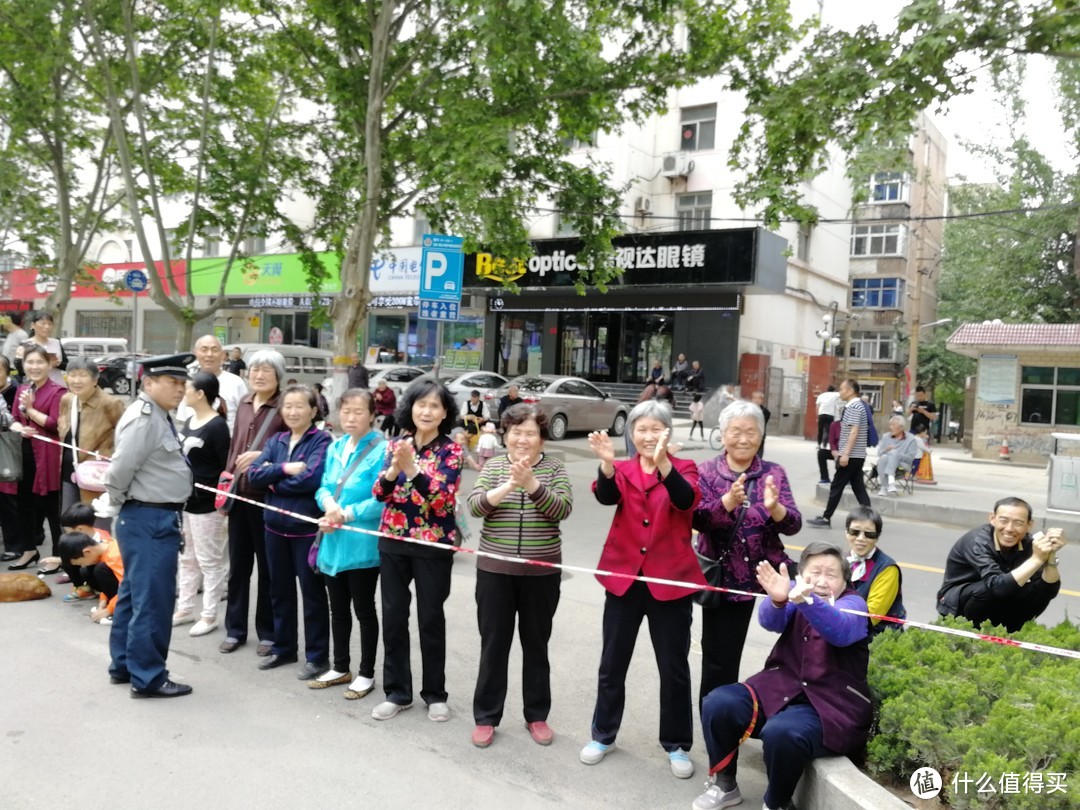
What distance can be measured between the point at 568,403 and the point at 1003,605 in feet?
50.0

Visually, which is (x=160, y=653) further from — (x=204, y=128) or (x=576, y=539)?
(x=204, y=128)

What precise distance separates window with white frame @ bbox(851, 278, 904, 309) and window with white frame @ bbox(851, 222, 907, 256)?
4.24 feet

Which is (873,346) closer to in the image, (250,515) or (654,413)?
(250,515)

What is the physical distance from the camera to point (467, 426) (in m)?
14.9

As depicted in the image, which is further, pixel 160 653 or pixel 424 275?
pixel 424 275

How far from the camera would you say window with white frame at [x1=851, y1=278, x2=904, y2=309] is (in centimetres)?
3834

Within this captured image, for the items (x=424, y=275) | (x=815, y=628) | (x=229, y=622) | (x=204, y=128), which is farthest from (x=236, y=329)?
(x=815, y=628)

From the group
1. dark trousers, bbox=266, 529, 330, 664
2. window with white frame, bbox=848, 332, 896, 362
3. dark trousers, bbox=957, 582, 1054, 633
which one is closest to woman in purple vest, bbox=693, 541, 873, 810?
dark trousers, bbox=957, 582, 1054, 633

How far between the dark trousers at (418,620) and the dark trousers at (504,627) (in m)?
0.29

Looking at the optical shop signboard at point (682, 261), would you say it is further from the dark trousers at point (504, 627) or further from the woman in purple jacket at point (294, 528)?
the dark trousers at point (504, 627)

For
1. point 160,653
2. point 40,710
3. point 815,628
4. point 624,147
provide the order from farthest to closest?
point 624,147 → point 160,653 → point 40,710 → point 815,628

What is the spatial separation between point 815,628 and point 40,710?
3.68 m

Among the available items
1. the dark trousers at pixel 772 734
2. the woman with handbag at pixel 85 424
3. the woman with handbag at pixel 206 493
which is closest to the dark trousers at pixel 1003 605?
the dark trousers at pixel 772 734

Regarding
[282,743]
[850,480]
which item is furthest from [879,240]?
[282,743]
